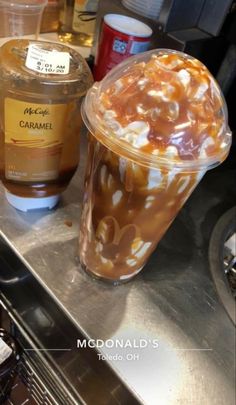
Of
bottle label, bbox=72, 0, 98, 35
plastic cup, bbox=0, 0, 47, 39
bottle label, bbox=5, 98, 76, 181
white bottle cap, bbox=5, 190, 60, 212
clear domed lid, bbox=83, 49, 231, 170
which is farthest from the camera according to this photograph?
bottle label, bbox=72, 0, 98, 35

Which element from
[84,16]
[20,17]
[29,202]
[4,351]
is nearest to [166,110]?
[29,202]

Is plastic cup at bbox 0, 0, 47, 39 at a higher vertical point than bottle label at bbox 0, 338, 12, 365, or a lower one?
higher

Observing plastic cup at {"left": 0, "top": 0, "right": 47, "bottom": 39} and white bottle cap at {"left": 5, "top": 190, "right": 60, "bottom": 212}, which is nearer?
white bottle cap at {"left": 5, "top": 190, "right": 60, "bottom": 212}

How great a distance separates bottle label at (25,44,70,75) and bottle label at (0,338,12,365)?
1.39ft

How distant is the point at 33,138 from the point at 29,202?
14 cm

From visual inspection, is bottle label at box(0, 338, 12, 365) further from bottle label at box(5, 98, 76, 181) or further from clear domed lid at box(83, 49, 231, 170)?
clear domed lid at box(83, 49, 231, 170)

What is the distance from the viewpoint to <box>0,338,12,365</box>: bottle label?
603 mm

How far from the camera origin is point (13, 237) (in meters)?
0.63

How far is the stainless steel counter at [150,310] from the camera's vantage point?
54cm

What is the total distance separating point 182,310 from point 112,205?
9.1 inches

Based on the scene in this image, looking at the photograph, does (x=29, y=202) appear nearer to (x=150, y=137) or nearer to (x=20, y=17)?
(x=150, y=137)

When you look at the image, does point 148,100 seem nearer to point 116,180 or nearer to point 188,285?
point 116,180

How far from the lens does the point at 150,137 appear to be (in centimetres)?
43

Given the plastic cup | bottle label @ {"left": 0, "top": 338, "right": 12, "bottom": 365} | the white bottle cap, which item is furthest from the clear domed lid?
the plastic cup
